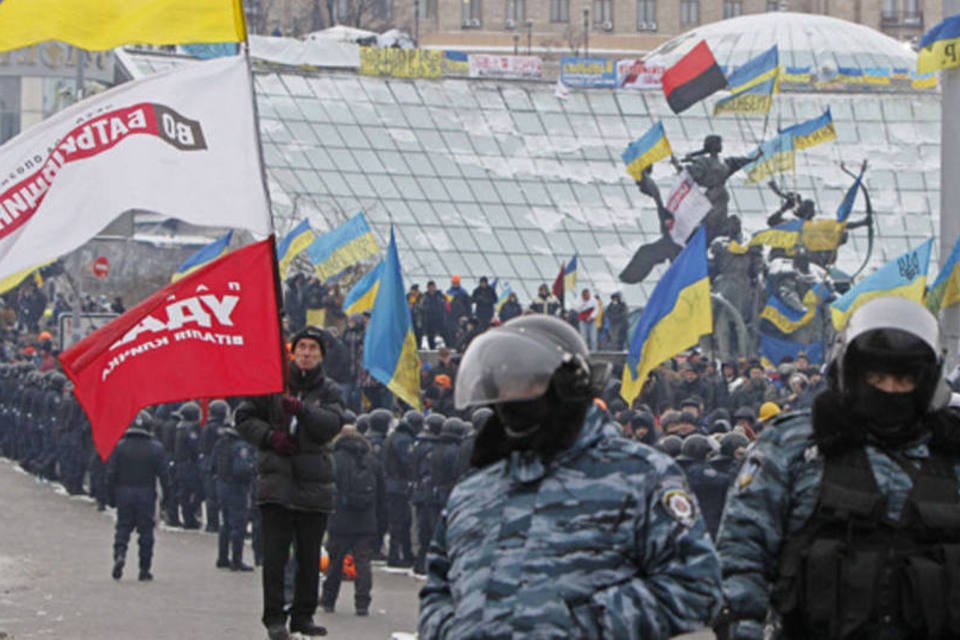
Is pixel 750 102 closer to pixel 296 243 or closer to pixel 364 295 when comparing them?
pixel 296 243

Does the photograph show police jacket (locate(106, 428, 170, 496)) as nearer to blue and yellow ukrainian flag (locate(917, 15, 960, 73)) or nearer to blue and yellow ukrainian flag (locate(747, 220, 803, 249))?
blue and yellow ukrainian flag (locate(917, 15, 960, 73))

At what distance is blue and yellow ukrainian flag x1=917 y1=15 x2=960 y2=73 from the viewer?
1653 centimetres

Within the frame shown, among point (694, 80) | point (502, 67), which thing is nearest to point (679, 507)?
point (694, 80)

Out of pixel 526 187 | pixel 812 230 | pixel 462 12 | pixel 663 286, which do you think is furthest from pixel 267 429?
pixel 462 12

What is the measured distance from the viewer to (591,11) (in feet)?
372

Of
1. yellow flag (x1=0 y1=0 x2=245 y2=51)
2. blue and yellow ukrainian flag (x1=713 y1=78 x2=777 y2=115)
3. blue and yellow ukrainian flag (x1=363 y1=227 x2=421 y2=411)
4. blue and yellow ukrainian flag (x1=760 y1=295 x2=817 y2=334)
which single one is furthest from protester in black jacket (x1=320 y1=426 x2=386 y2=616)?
blue and yellow ukrainian flag (x1=713 y1=78 x2=777 y2=115)

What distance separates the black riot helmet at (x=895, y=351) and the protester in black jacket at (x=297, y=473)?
590 cm

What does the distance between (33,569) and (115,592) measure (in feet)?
5.90

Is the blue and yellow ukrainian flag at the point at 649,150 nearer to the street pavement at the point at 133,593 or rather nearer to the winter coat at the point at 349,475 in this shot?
the street pavement at the point at 133,593

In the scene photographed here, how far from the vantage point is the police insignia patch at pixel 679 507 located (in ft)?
16.9

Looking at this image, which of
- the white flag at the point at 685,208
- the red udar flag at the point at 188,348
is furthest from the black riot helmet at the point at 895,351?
the white flag at the point at 685,208

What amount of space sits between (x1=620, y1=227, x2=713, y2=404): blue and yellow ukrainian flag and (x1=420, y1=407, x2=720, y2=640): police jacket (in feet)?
45.3

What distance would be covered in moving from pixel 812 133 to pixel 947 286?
650 inches

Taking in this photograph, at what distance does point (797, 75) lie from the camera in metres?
70.9
